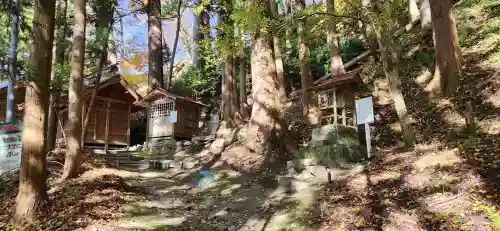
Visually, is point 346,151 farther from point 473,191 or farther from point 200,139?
point 200,139

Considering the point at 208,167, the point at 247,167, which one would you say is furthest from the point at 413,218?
the point at 208,167

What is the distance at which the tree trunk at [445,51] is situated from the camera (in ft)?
36.2

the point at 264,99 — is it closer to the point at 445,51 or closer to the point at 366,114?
the point at 366,114

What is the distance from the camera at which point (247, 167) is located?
11.4 m

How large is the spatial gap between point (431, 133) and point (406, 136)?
3.70 ft

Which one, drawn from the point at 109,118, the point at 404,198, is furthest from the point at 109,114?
the point at 404,198

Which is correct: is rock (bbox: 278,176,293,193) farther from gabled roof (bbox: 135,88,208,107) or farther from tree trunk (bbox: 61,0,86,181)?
gabled roof (bbox: 135,88,208,107)

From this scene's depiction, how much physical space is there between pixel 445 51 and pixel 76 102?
1151 centimetres

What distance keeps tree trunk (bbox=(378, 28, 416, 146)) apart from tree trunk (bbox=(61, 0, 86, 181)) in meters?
8.38

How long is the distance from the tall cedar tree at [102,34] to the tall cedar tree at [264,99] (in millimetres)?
5821

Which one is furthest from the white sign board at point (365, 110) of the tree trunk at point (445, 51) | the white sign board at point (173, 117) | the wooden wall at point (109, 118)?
the wooden wall at point (109, 118)

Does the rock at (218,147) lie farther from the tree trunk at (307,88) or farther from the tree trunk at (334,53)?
the tree trunk at (334,53)

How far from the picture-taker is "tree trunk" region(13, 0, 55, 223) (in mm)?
6531

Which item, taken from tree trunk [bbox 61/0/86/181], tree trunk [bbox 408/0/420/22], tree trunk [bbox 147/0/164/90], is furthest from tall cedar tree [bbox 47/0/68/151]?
tree trunk [bbox 408/0/420/22]
